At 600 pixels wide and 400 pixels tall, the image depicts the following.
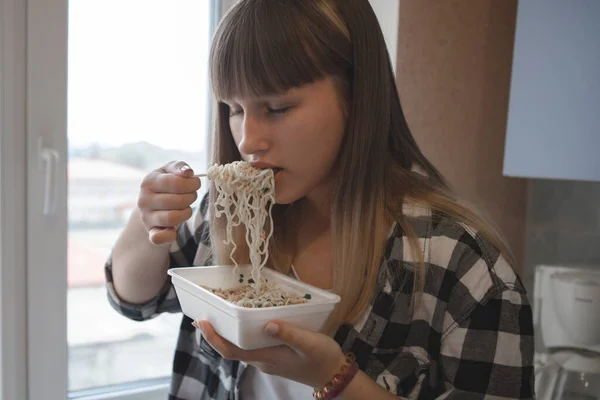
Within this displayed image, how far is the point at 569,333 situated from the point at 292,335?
1130 millimetres

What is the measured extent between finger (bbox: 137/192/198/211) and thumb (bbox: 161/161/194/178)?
0.04m

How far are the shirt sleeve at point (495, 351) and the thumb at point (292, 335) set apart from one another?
0.87 feet

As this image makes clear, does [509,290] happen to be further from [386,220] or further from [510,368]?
[386,220]

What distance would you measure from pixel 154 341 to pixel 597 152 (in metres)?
1.43

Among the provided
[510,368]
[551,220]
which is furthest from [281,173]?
[551,220]

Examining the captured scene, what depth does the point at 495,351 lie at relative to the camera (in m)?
0.87

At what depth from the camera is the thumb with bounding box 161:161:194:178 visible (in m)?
0.97

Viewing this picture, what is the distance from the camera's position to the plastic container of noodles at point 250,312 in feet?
2.46

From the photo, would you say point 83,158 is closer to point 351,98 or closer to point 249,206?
Result: point 249,206

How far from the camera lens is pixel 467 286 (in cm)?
90

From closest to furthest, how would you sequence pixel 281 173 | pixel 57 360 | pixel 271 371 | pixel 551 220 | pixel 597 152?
1. pixel 271 371
2. pixel 281 173
3. pixel 597 152
4. pixel 57 360
5. pixel 551 220

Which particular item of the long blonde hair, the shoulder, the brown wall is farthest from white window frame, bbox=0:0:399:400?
the shoulder

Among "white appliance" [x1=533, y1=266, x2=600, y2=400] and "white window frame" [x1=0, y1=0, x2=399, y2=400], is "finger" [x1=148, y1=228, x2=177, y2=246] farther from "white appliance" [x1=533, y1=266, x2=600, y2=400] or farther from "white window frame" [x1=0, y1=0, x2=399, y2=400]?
"white appliance" [x1=533, y1=266, x2=600, y2=400]

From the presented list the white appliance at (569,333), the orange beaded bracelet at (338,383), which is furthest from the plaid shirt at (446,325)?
the white appliance at (569,333)
